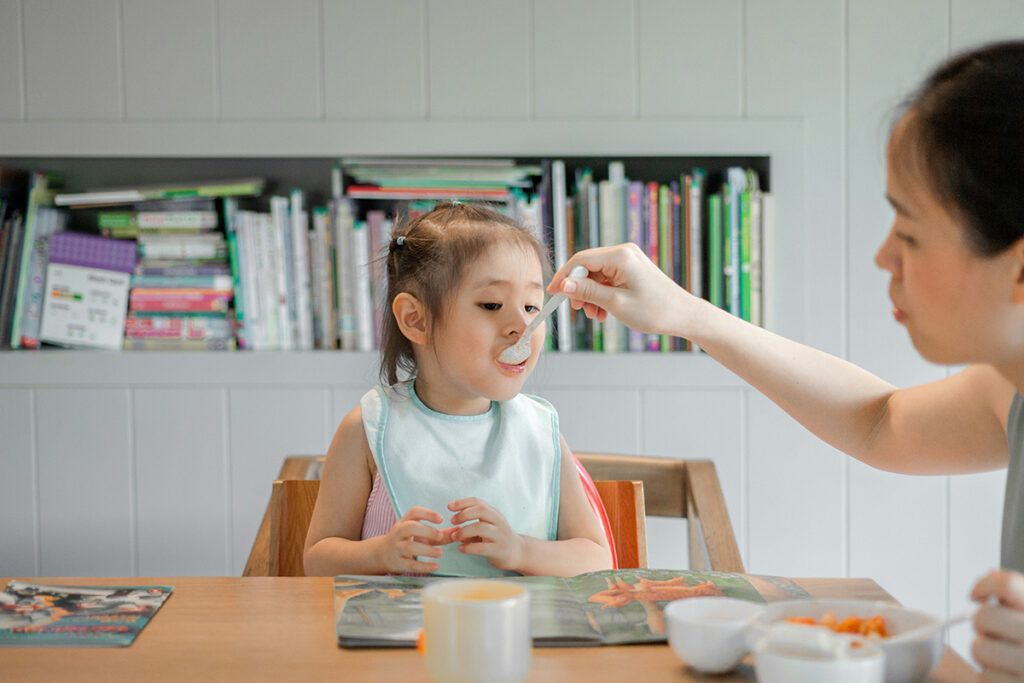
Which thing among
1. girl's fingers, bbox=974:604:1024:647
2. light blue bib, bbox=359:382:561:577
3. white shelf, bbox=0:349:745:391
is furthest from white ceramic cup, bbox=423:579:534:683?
white shelf, bbox=0:349:745:391

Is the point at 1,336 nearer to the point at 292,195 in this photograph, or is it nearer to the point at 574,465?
the point at 292,195

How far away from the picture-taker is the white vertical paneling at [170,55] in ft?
7.30

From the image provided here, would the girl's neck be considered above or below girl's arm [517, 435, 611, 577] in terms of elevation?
above

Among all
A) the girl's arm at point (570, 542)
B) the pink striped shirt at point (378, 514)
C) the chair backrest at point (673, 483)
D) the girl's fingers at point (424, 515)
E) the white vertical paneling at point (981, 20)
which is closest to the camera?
the girl's fingers at point (424, 515)

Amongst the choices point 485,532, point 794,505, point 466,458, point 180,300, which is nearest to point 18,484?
point 180,300

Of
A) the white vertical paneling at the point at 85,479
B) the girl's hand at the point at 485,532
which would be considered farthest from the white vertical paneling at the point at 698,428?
the white vertical paneling at the point at 85,479

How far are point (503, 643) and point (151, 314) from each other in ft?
6.06

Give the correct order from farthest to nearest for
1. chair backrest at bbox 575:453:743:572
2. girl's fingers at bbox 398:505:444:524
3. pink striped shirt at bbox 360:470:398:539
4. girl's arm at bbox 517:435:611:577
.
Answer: chair backrest at bbox 575:453:743:572
pink striped shirt at bbox 360:470:398:539
girl's arm at bbox 517:435:611:577
girl's fingers at bbox 398:505:444:524

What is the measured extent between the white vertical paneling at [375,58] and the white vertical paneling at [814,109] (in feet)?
2.56

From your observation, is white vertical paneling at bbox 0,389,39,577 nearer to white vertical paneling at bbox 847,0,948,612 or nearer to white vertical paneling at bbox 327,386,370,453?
white vertical paneling at bbox 327,386,370,453

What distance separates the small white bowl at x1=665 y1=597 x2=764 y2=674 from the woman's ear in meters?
0.70

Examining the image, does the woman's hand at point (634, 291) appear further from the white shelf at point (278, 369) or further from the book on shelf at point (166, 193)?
the book on shelf at point (166, 193)

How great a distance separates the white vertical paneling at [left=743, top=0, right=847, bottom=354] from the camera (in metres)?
2.20

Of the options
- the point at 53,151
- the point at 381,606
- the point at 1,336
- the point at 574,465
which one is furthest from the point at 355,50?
the point at 381,606
